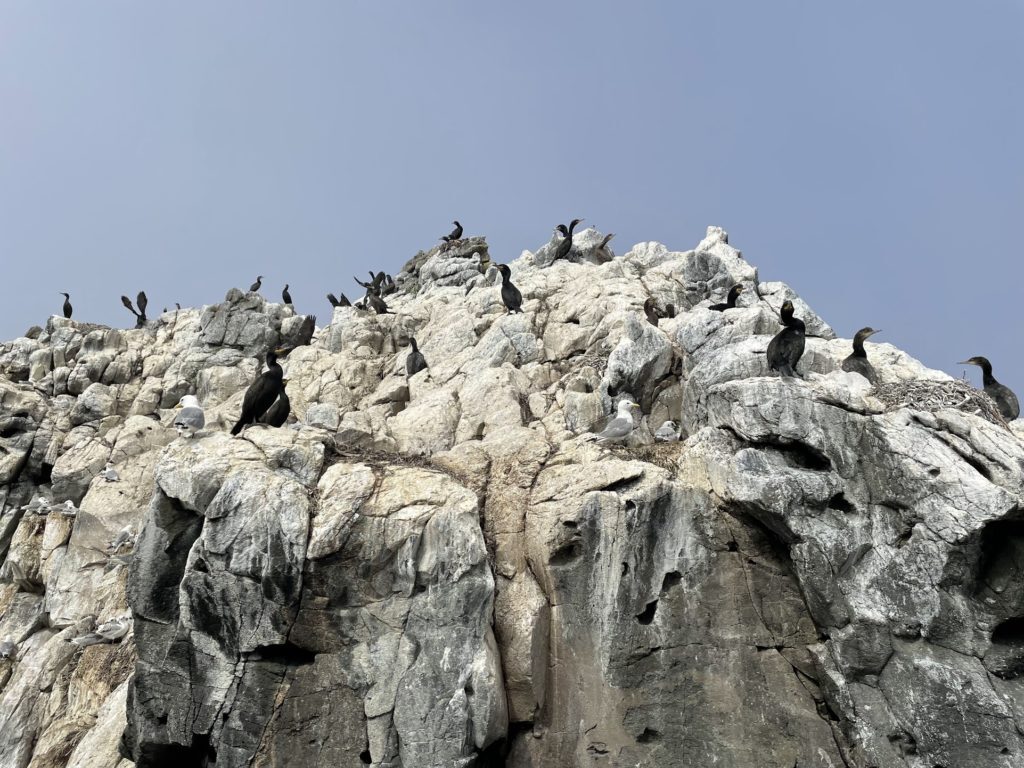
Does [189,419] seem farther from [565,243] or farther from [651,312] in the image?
[565,243]

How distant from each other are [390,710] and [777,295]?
23484mm

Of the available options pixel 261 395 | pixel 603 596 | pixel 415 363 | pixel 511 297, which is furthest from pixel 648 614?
pixel 511 297

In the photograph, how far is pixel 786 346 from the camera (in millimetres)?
15906

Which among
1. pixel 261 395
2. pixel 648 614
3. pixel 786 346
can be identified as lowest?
pixel 648 614

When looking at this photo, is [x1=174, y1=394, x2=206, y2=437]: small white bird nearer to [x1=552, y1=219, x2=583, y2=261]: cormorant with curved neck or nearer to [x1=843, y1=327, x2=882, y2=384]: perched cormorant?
[x1=843, y1=327, x2=882, y2=384]: perched cormorant

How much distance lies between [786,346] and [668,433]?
10.9 feet

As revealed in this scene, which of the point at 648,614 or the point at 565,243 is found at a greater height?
the point at 565,243

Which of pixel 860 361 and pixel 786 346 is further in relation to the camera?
pixel 860 361

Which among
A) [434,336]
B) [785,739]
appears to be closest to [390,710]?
[785,739]

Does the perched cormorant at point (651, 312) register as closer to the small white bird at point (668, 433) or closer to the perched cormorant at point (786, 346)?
the small white bird at point (668, 433)

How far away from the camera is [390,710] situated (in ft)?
40.2

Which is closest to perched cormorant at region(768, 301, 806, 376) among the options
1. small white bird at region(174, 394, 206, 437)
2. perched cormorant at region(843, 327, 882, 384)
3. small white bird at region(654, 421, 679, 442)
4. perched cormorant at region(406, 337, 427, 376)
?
perched cormorant at region(843, 327, 882, 384)

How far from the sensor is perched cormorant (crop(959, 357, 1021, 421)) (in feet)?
59.6

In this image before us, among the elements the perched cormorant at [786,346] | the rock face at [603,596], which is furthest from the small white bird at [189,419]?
the perched cormorant at [786,346]
